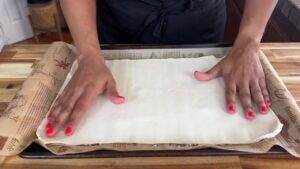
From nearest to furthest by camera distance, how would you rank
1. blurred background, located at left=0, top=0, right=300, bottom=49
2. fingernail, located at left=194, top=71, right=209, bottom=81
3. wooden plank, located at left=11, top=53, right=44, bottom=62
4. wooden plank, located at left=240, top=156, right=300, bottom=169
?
wooden plank, located at left=240, top=156, right=300, bottom=169 < fingernail, located at left=194, top=71, right=209, bottom=81 < wooden plank, located at left=11, top=53, right=44, bottom=62 < blurred background, located at left=0, top=0, right=300, bottom=49

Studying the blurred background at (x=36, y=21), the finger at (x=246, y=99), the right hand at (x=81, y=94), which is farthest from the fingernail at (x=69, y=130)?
the blurred background at (x=36, y=21)

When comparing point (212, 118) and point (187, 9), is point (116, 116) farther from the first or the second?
point (187, 9)

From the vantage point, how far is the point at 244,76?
0.58m

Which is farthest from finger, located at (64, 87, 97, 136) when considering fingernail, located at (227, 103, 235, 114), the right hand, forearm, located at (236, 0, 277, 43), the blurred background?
the blurred background

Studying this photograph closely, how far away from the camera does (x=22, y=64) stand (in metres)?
0.67

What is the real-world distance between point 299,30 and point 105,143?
0.71 meters

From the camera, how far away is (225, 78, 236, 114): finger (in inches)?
19.6

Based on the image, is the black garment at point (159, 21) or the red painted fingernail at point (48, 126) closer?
the red painted fingernail at point (48, 126)

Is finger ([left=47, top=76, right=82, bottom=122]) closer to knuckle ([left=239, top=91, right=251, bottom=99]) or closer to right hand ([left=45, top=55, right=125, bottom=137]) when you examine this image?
right hand ([left=45, top=55, right=125, bottom=137])

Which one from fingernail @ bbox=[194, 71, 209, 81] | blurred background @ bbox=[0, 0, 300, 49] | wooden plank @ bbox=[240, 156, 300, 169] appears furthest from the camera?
blurred background @ bbox=[0, 0, 300, 49]

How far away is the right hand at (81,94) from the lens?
→ 1.60ft

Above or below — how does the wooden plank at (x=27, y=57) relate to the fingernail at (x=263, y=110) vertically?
below

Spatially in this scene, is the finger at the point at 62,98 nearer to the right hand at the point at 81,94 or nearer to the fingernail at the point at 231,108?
the right hand at the point at 81,94

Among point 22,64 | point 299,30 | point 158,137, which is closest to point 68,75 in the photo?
point 22,64
